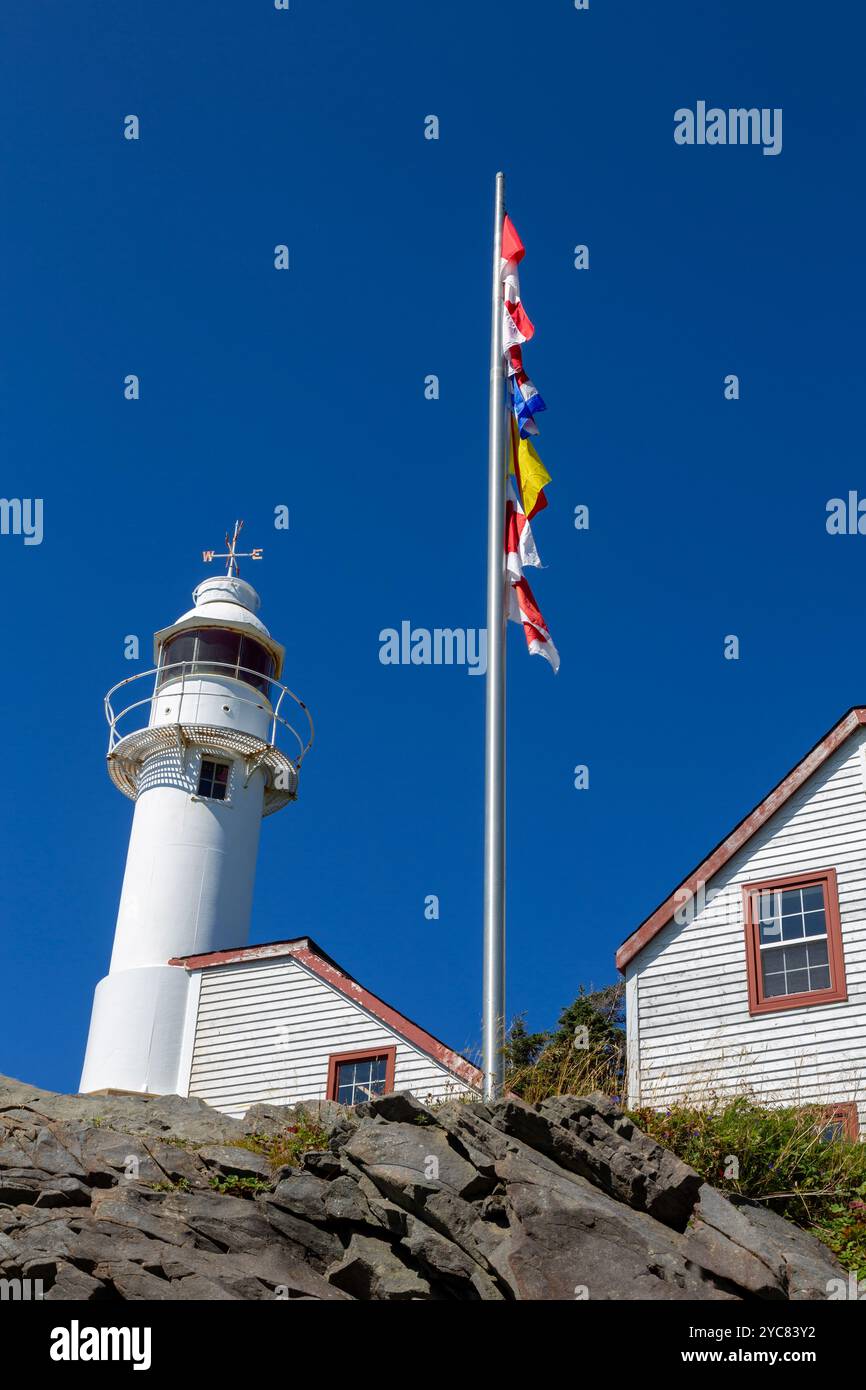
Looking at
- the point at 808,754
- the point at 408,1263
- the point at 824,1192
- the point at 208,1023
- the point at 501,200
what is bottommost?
the point at 408,1263

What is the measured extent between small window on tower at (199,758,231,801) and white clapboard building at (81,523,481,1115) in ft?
0.08

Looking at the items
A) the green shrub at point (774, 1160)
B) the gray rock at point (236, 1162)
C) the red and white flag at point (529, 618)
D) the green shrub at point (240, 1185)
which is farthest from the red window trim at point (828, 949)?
the green shrub at point (240, 1185)

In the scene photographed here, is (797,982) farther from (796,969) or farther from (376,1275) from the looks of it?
(376,1275)

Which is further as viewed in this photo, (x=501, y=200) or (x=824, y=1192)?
(x=501, y=200)

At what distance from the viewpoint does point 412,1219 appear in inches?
510

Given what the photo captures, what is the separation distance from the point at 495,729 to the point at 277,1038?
28.9 feet

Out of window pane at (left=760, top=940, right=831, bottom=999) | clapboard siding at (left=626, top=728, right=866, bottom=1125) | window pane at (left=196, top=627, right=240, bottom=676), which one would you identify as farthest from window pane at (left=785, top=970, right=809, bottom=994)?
window pane at (left=196, top=627, right=240, bottom=676)

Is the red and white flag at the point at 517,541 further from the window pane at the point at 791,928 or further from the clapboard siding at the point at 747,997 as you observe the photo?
the window pane at the point at 791,928

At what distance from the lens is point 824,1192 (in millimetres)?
14305

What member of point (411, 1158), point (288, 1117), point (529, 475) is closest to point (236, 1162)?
point (288, 1117)

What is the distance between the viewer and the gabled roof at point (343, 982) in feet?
69.7
